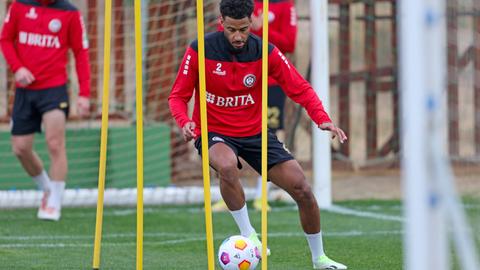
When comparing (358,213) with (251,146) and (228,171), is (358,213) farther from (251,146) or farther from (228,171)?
(228,171)

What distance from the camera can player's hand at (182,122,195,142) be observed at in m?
6.63

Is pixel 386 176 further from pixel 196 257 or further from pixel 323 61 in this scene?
pixel 196 257

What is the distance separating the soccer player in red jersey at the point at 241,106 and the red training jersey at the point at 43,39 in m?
2.94

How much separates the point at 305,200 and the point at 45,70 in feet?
12.2

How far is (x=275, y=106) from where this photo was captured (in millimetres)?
10805

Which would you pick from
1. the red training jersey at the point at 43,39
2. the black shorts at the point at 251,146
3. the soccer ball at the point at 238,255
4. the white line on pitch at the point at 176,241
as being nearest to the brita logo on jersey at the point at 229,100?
the black shorts at the point at 251,146

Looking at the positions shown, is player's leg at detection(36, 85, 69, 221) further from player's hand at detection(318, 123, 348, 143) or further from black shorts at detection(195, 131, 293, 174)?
player's hand at detection(318, 123, 348, 143)

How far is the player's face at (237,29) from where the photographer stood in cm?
707

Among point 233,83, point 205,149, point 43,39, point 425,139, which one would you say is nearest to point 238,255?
point 205,149

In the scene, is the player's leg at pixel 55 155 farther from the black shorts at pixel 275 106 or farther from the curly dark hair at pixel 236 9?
the curly dark hair at pixel 236 9

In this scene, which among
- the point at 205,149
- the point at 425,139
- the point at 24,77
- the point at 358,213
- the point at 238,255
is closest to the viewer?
the point at 425,139

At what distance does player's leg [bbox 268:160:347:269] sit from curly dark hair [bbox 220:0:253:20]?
0.97 metres

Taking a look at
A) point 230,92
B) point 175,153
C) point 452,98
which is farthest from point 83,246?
point 452,98

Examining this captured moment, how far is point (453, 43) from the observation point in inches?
317
